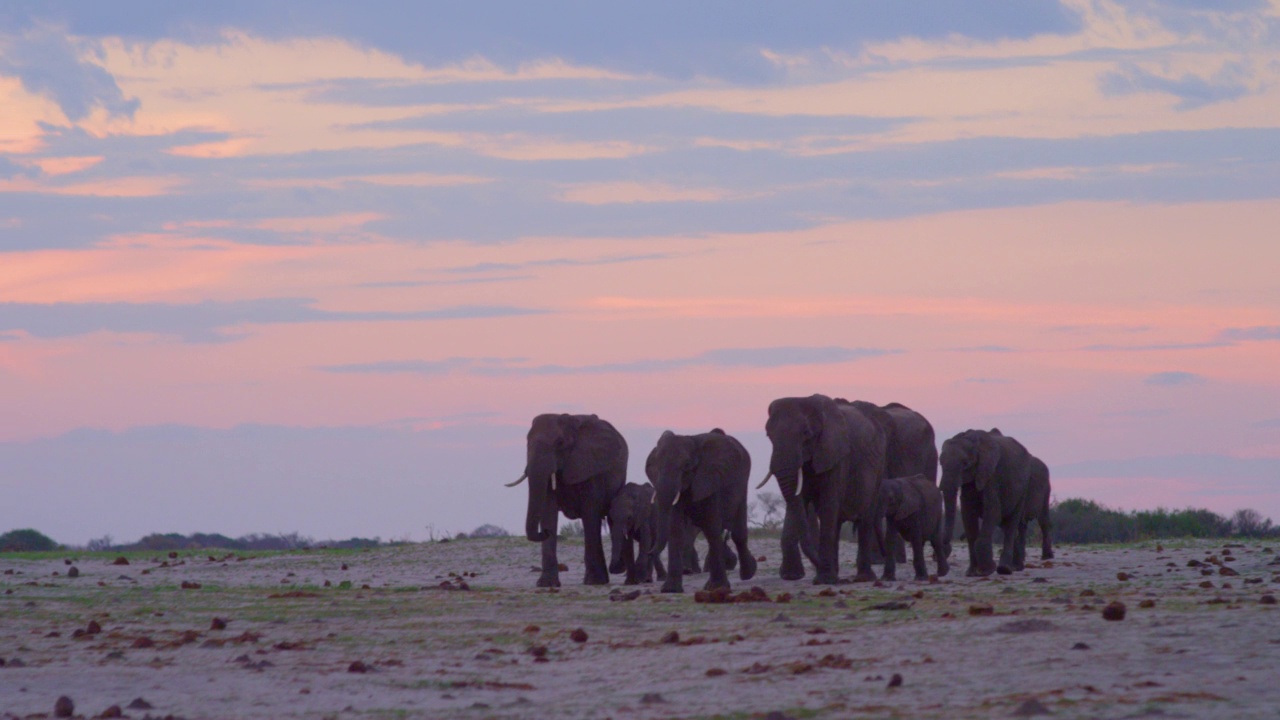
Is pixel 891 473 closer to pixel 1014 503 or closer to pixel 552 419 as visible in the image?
pixel 1014 503

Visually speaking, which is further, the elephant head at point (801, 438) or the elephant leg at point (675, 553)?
the elephant head at point (801, 438)

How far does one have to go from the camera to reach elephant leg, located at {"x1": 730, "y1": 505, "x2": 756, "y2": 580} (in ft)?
79.6

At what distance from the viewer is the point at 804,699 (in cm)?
1167

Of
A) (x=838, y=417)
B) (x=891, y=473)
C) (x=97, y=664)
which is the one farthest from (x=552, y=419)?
(x=97, y=664)

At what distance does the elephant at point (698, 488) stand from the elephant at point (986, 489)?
4.34 m

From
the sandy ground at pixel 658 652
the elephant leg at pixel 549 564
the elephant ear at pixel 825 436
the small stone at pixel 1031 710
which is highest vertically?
the elephant ear at pixel 825 436

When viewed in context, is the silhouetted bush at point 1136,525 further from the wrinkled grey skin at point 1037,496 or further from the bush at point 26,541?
the bush at point 26,541

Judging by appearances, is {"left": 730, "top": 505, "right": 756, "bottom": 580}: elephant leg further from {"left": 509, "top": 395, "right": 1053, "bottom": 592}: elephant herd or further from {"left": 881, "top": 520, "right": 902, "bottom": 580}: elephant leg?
{"left": 881, "top": 520, "right": 902, "bottom": 580}: elephant leg

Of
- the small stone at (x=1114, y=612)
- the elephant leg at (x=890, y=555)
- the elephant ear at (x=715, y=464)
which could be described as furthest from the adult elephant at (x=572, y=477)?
the small stone at (x=1114, y=612)

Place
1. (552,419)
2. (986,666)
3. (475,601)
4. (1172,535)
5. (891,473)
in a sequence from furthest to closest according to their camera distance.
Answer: (1172,535), (891,473), (552,419), (475,601), (986,666)

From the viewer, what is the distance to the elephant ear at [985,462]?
1027 inches

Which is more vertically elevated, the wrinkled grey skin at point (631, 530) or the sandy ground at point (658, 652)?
the wrinkled grey skin at point (631, 530)

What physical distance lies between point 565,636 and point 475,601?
4567 millimetres

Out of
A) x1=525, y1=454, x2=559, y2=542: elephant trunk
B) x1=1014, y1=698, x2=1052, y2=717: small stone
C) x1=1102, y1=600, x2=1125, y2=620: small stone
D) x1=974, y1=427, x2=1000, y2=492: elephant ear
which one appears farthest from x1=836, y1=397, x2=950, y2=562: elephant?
x1=1014, y1=698, x2=1052, y2=717: small stone
